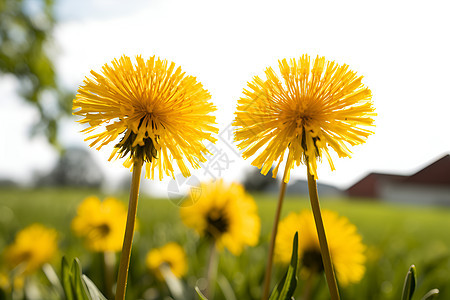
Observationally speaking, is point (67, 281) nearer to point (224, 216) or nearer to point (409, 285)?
point (409, 285)

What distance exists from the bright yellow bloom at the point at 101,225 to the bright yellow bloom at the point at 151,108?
107 cm

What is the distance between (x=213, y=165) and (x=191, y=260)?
1.30 metres

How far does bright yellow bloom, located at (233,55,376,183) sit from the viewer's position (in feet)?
1.81

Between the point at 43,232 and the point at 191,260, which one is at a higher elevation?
the point at 43,232

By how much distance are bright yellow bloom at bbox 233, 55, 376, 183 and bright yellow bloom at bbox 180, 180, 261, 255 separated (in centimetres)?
87

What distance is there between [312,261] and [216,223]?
1.38 feet

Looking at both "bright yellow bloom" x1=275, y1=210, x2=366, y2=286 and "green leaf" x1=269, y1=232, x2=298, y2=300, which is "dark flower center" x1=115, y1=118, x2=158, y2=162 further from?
"bright yellow bloom" x1=275, y1=210, x2=366, y2=286

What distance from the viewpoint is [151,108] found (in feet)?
1.90

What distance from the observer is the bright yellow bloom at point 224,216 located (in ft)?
4.62

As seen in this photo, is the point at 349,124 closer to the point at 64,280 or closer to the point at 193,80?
the point at 193,80

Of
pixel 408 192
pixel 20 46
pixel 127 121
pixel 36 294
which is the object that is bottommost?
pixel 36 294

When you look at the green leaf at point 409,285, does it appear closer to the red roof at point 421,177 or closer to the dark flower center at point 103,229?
the red roof at point 421,177

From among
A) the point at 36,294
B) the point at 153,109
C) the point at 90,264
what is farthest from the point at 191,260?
the point at 153,109

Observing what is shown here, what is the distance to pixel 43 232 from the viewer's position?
6.32ft
